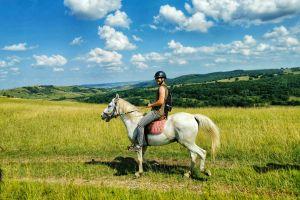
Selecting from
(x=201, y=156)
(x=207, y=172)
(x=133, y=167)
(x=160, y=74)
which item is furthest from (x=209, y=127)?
(x=133, y=167)

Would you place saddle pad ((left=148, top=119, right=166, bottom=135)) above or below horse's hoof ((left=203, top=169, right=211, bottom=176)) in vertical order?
above

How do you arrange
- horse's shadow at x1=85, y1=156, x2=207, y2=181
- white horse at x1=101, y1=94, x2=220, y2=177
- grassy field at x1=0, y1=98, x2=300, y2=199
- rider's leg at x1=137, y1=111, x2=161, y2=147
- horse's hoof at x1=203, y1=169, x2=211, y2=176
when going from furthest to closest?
horse's shadow at x1=85, y1=156, x2=207, y2=181
rider's leg at x1=137, y1=111, x2=161, y2=147
white horse at x1=101, y1=94, x2=220, y2=177
horse's hoof at x1=203, y1=169, x2=211, y2=176
grassy field at x1=0, y1=98, x2=300, y2=199

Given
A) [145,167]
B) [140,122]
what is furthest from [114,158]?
[140,122]

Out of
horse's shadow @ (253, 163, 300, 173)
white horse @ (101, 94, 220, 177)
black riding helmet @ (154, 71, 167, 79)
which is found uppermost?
black riding helmet @ (154, 71, 167, 79)

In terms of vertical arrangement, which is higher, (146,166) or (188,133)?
(188,133)

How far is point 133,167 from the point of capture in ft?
40.7

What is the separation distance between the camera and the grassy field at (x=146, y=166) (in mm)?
8773

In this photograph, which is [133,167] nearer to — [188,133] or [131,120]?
[131,120]

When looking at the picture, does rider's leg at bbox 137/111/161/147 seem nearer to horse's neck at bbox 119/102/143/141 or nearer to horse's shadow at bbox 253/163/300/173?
horse's neck at bbox 119/102/143/141

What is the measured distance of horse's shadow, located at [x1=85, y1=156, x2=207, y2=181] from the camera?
37.6 ft

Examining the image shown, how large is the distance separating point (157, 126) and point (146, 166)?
2232mm

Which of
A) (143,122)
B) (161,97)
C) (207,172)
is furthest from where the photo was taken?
(143,122)

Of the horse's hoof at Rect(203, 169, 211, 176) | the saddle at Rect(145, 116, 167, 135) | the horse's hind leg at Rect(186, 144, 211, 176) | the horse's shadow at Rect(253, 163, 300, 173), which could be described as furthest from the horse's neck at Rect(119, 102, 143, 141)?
the horse's shadow at Rect(253, 163, 300, 173)

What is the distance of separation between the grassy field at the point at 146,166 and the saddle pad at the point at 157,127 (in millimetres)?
1435
